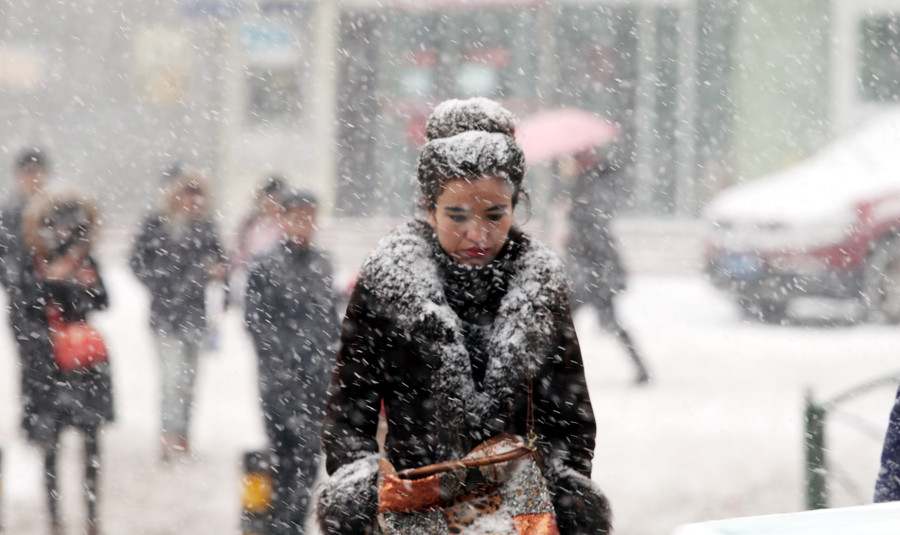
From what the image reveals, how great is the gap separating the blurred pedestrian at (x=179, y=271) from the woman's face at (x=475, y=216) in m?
3.77

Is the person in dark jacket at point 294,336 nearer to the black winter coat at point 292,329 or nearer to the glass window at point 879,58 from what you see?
the black winter coat at point 292,329

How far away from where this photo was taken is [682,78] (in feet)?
60.6

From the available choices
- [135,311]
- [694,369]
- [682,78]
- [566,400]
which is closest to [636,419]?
[694,369]

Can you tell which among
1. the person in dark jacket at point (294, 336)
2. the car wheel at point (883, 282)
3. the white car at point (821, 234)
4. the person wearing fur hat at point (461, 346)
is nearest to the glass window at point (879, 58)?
the white car at point (821, 234)

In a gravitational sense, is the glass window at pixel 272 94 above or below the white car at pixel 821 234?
above

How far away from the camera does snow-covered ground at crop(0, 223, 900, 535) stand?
5.13 metres

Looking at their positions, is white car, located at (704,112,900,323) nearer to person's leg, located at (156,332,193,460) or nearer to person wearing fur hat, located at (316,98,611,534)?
person's leg, located at (156,332,193,460)

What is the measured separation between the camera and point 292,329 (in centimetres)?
433

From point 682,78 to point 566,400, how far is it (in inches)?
678

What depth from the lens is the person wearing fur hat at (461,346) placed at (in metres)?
2.02

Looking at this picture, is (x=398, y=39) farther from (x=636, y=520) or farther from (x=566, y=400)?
(x=566, y=400)

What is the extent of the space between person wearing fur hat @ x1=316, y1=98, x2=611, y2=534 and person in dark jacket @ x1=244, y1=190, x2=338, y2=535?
2157mm

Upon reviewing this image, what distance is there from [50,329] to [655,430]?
4.02 metres

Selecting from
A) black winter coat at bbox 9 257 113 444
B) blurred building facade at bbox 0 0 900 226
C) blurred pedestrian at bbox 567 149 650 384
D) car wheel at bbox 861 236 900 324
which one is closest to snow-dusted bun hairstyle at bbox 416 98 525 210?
black winter coat at bbox 9 257 113 444
